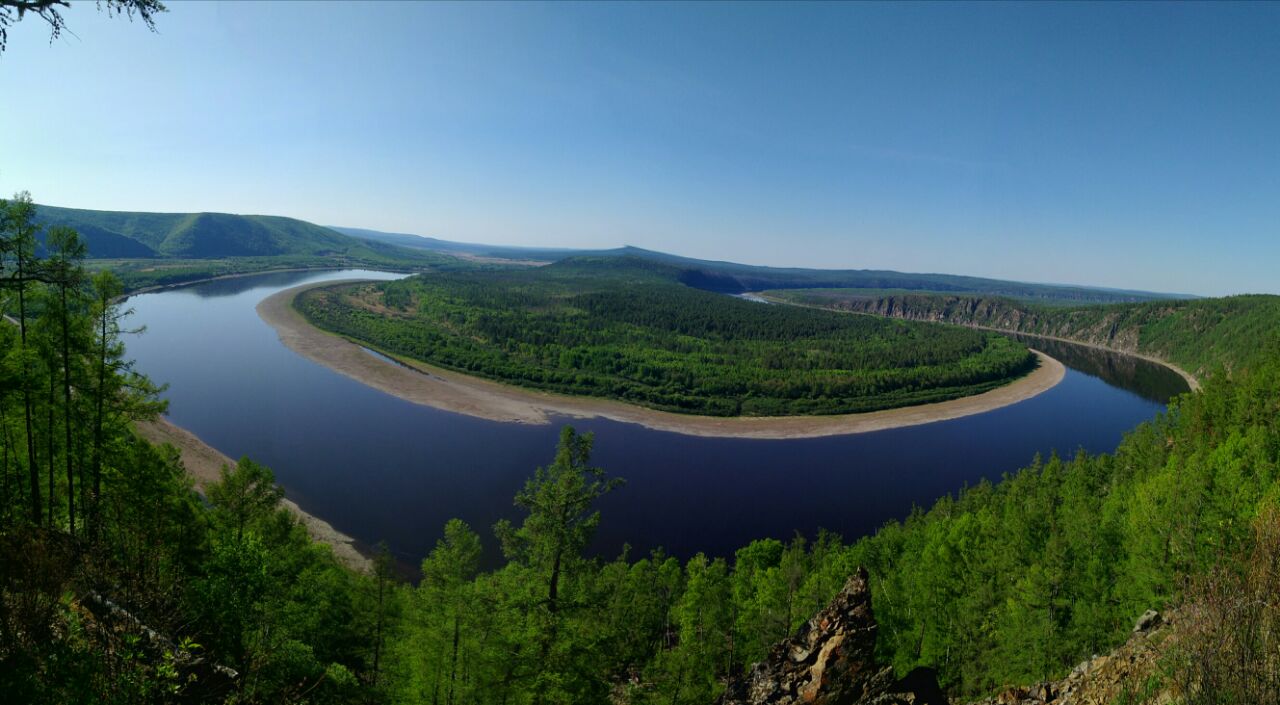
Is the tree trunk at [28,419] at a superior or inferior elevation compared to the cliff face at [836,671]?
superior

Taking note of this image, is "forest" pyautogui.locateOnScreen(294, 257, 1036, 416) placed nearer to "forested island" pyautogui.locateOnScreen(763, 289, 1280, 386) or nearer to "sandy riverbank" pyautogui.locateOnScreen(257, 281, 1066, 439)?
"sandy riverbank" pyautogui.locateOnScreen(257, 281, 1066, 439)

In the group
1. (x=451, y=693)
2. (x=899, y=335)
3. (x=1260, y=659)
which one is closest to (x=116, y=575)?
(x=451, y=693)

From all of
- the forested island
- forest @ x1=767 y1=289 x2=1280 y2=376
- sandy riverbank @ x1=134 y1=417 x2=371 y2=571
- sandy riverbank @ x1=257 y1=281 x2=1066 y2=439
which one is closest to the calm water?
sandy riverbank @ x1=134 y1=417 x2=371 y2=571

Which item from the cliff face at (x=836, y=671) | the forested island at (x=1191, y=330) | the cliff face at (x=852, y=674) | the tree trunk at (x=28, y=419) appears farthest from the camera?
the forested island at (x=1191, y=330)

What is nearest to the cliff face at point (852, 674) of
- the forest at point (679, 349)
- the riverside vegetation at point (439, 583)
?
the riverside vegetation at point (439, 583)

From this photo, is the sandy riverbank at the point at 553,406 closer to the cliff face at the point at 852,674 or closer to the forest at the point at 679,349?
the forest at the point at 679,349

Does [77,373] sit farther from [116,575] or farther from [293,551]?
[116,575]
